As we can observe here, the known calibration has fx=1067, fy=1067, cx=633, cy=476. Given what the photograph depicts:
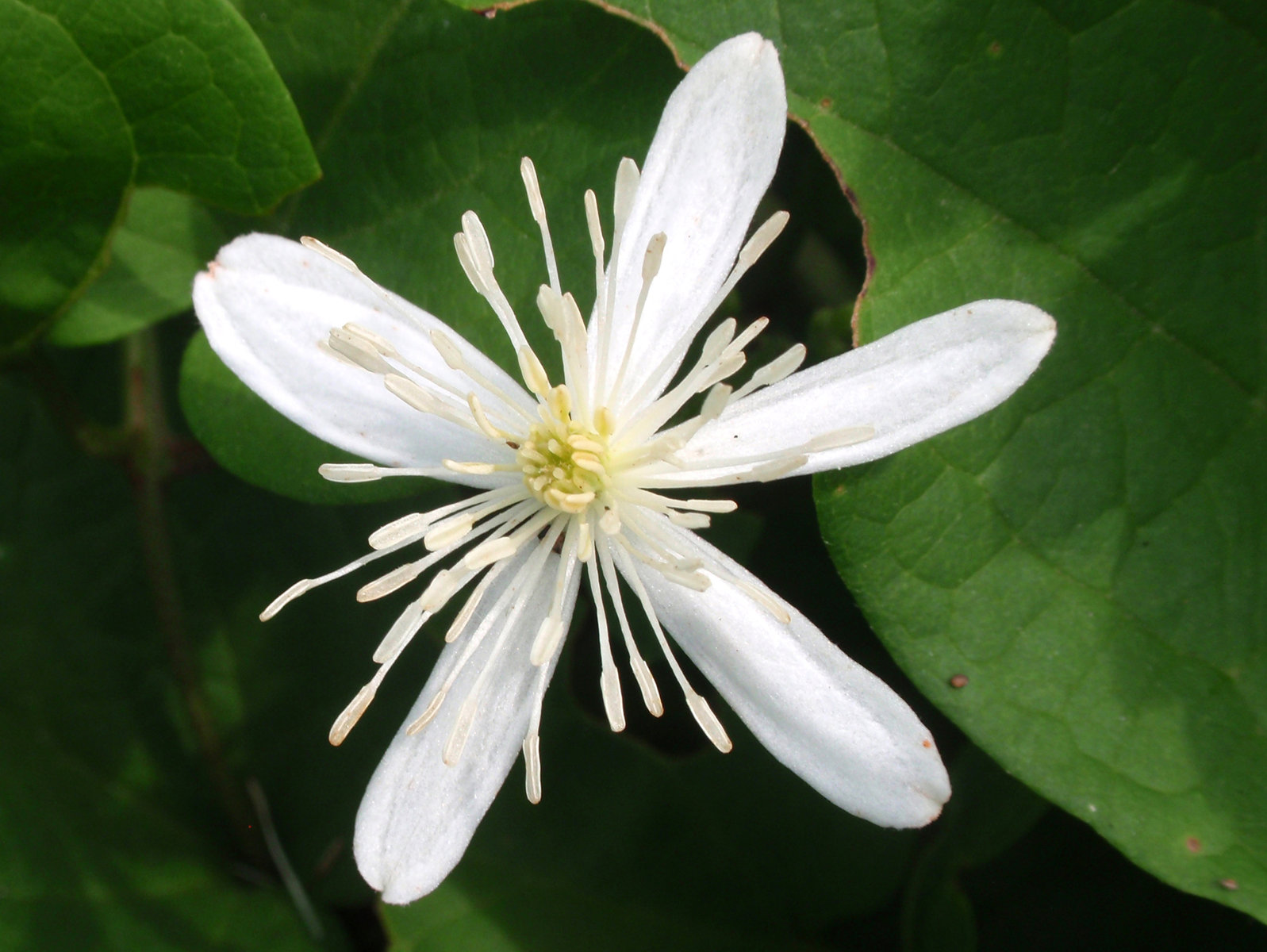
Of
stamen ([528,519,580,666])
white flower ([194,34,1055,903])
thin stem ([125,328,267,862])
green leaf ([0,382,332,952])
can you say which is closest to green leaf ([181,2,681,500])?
white flower ([194,34,1055,903])

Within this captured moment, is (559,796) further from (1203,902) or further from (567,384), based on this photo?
(1203,902)

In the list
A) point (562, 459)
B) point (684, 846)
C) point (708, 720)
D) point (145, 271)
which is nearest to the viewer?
point (708, 720)

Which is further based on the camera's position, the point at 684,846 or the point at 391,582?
the point at 684,846

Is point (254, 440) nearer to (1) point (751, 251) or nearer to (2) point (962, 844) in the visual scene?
(1) point (751, 251)

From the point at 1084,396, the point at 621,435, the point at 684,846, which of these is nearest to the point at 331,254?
the point at 621,435

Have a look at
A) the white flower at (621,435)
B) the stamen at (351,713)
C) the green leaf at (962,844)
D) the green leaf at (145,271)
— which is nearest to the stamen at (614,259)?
the white flower at (621,435)

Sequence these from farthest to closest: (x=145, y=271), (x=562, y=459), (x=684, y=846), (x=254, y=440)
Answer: (x=684, y=846)
(x=145, y=271)
(x=254, y=440)
(x=562, y=459)

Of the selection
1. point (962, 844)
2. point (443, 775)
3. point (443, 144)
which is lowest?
point (962, 844)
